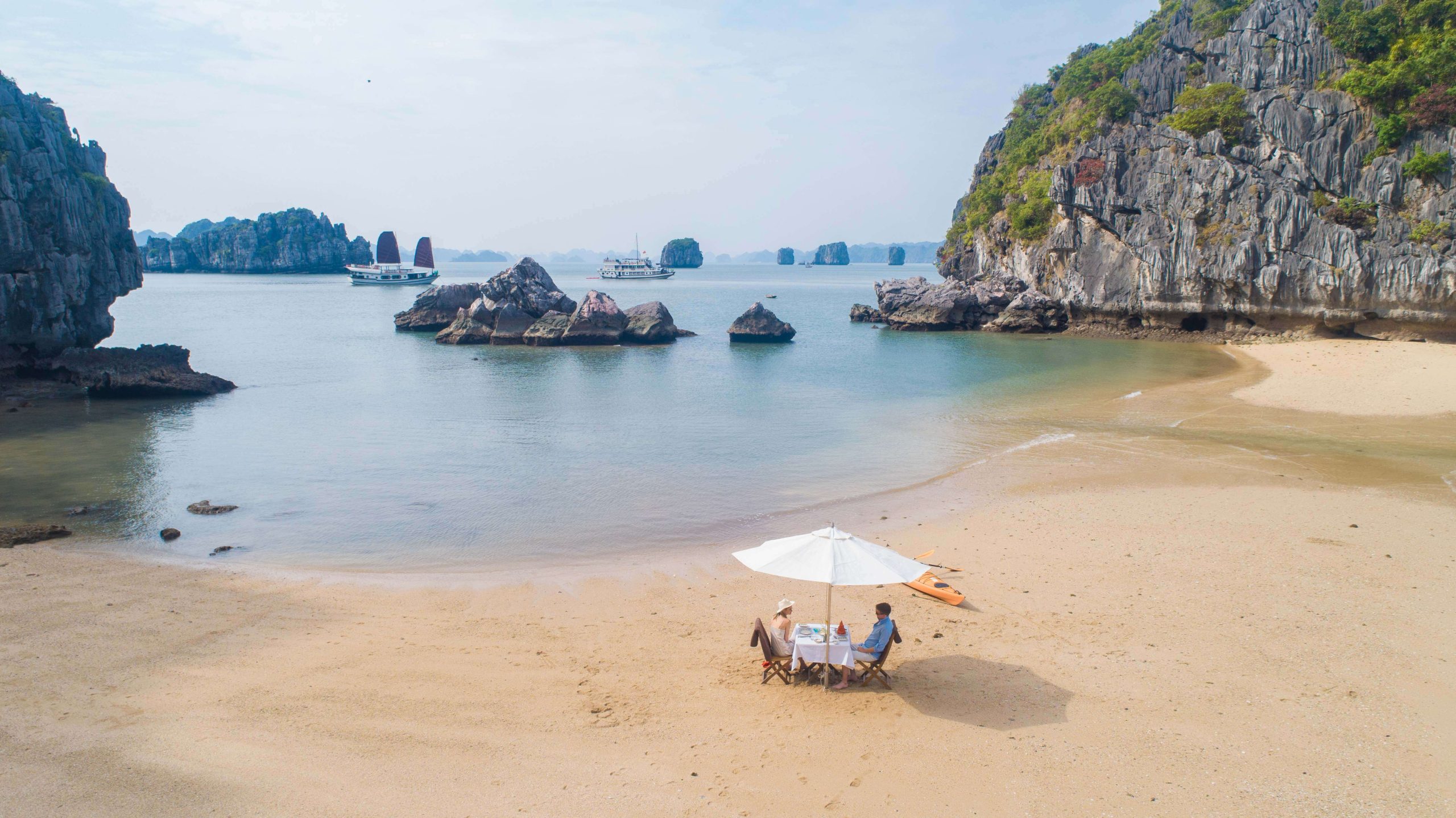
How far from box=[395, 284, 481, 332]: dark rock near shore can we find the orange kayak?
57.1 meters

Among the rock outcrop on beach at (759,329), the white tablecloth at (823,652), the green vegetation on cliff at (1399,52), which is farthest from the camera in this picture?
the rock outcrop on beach at (759,329)

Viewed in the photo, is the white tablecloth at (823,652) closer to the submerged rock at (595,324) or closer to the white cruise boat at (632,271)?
the submerged rock at (595,324)

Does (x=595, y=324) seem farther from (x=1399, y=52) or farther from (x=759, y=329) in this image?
(x=1399, y=52)

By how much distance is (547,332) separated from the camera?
177 feet

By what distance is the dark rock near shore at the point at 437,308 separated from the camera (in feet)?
209

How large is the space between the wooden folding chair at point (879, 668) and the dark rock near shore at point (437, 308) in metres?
59.2

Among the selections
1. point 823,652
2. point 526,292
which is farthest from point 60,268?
point 823,652

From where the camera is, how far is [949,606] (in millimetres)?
11172

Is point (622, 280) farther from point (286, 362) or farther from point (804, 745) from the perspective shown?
point (804, 745)

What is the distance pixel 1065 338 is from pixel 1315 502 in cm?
3926

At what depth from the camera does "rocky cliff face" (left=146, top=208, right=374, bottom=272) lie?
16825 centimetres

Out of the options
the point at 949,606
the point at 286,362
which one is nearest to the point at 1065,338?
the point at 949,606

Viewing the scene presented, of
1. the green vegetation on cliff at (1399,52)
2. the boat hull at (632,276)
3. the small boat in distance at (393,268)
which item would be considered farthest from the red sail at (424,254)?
the green vegetation on cliff at (1399,52)

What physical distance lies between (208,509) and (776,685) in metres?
14.6
